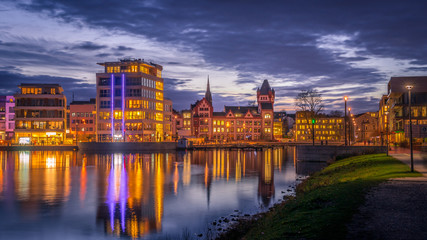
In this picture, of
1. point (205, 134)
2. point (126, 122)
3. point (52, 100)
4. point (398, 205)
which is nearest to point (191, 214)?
point (398, 205)

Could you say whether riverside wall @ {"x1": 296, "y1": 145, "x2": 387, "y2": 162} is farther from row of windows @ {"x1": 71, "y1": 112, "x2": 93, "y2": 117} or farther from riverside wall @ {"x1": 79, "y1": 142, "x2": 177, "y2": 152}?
row of windows @ {"x1": 71, "y1": 112, "x2": 93, "y2": 117}

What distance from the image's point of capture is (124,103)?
130875 mm

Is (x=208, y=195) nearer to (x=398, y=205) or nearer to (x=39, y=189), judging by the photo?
(x=39, y=189)

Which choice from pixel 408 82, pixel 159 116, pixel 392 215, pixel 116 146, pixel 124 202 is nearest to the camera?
pixel 392 215

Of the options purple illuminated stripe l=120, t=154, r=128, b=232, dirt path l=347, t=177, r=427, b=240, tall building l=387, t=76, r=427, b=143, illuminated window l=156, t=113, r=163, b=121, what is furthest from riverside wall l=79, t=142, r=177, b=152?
dirt path l=347, t=177, r=427, b=240

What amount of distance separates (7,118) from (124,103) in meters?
65.9

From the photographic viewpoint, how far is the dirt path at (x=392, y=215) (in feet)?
44.7

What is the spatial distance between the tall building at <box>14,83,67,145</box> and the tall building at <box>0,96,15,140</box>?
29.4 meters

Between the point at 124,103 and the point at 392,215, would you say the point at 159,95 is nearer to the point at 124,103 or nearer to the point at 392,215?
the point at 124,103

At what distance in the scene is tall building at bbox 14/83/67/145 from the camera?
13812 centimetres

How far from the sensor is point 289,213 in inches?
800

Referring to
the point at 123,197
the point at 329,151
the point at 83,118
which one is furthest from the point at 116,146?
the point at 123,197

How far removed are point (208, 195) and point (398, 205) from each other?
70.1 ft

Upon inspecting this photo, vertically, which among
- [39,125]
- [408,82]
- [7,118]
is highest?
[408,82]
